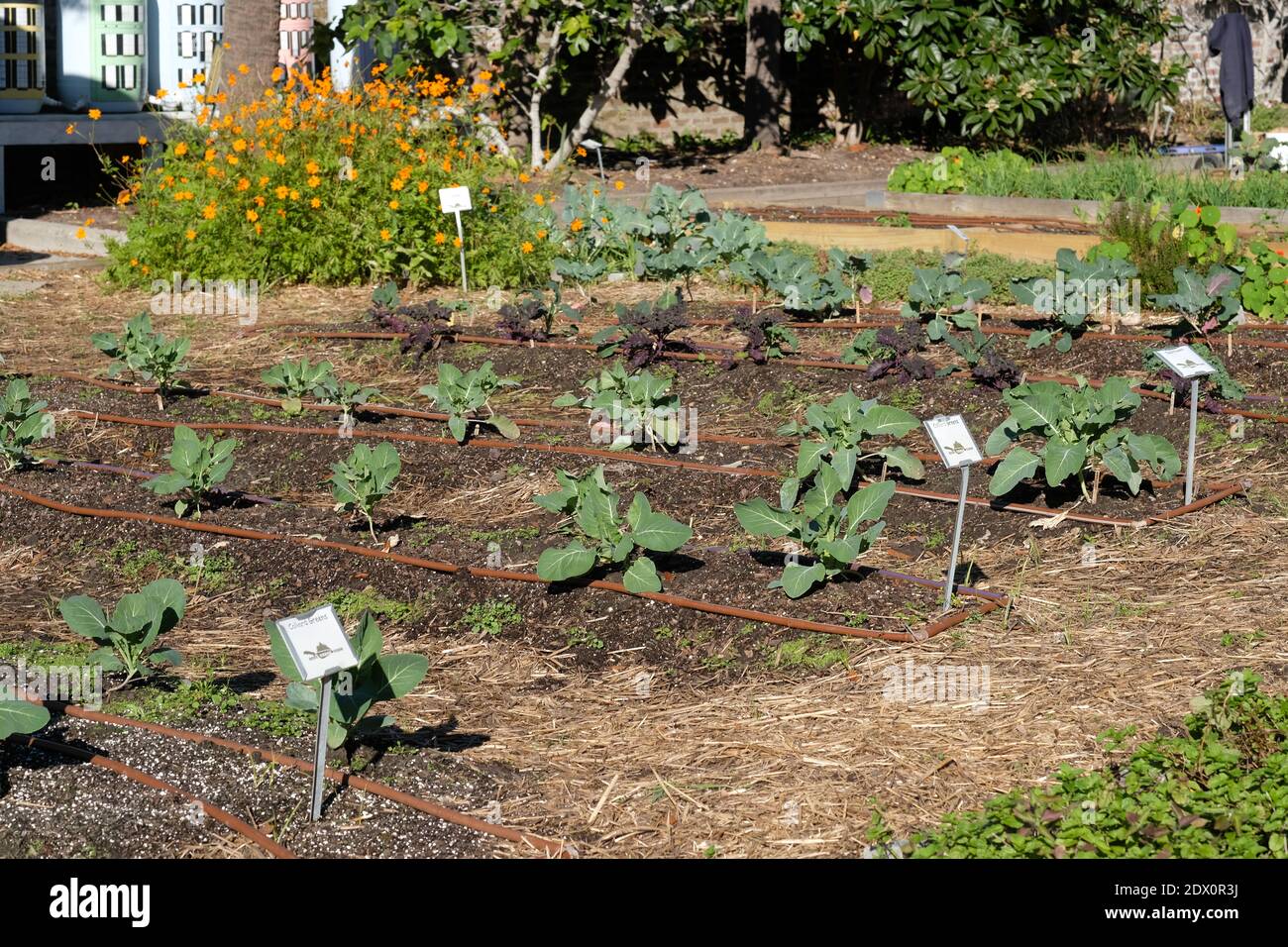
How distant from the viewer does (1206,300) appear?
6.50 meters

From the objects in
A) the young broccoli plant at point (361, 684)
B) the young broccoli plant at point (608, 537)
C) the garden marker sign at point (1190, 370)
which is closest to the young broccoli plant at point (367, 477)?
the young broccoli plant at point (608, 537)

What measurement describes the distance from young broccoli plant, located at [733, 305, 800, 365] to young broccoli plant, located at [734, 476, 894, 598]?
7.58 feet

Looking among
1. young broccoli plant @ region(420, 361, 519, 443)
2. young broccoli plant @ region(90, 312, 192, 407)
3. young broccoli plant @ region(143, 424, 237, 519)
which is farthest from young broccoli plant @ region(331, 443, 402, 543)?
young broccoli plant @ region(90, 312, 192, 407)

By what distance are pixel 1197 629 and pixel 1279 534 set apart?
0.89 metres

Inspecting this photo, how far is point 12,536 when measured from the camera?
5.26m

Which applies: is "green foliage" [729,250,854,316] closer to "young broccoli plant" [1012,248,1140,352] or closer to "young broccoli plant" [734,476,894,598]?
"young broccoli plant" [1012,248,1140,352]

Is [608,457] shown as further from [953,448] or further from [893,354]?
[953,448]


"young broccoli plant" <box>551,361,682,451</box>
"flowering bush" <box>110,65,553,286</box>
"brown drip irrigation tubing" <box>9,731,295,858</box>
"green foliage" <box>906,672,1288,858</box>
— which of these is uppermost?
"flowering bush" <box>110,65,553,286</box>

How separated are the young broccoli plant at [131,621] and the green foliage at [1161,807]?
184 centimetres

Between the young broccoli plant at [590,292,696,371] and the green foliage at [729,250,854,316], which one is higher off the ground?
the green foliage at [729,250,854,316]

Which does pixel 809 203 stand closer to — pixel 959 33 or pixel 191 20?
pixel 959 33

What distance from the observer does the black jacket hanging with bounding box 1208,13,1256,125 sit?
13.3 metres

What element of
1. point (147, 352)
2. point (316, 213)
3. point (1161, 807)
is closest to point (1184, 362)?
point (1161, 807)

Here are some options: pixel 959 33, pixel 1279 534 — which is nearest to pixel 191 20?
pixel 959 33
